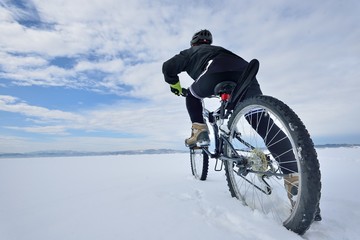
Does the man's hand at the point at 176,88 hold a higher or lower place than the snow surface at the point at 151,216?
higher

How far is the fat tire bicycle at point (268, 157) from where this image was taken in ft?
5.11

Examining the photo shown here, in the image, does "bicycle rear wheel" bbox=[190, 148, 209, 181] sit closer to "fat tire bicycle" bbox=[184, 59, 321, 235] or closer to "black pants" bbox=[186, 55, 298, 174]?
"fat tire bicycle" bbox=[184, 59, 321, 235]

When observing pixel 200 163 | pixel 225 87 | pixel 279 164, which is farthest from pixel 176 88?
pixel 279 164

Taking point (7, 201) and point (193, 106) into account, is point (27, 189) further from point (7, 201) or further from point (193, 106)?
point (193, 106)

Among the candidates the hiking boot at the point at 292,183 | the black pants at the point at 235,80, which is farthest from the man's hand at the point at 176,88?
the hiking boot at the point at 292,183

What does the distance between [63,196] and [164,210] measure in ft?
4.57

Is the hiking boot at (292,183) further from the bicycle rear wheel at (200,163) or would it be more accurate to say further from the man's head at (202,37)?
the man's head at (202,37)

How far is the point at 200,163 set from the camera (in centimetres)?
446

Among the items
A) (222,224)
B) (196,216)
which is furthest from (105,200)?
(222,224)

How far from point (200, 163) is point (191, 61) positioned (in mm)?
2073

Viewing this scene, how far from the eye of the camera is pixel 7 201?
2.61 meters

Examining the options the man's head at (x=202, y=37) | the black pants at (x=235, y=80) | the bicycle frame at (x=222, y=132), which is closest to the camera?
the black pants at (x=235, y=80)

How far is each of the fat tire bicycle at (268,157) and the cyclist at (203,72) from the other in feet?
0.35

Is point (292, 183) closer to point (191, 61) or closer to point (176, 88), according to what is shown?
point (191, 61)
